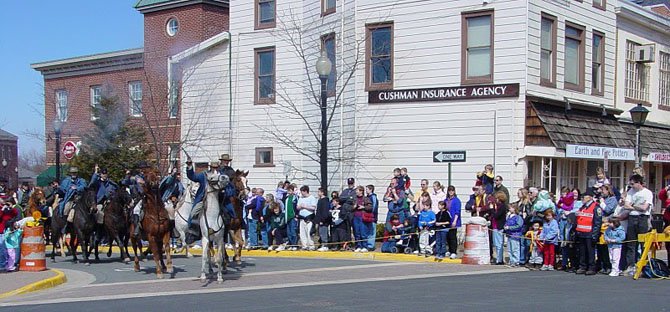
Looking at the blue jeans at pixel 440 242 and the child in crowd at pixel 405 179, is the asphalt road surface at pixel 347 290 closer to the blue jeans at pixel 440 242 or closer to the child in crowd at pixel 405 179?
the blue jeans at pixel 440 242

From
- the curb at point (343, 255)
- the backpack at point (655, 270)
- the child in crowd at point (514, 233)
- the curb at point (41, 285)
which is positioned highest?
the child in crowd at point (514, 233)

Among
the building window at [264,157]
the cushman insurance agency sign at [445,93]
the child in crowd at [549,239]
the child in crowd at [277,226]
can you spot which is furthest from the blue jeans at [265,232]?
the child in crowd at [549,239]

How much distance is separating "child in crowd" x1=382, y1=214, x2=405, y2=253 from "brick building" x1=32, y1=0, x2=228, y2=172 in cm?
1370

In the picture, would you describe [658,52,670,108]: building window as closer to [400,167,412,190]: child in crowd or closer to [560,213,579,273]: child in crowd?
[400,167,412,190]: child in crowd

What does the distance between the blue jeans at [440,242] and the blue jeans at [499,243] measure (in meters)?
1.32

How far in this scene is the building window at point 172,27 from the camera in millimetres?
36281

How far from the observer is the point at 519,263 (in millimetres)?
19625

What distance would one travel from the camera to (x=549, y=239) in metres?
18.8

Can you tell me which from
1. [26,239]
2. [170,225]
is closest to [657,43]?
[170,225]

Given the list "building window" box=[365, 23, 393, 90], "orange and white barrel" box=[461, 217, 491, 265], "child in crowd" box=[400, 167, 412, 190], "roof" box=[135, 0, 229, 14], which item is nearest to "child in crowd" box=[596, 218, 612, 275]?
"orange and white barrel" box=[461, 217, 491, 265]

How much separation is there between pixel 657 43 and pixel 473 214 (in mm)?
16067

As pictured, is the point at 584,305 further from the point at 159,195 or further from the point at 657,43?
the point at 657,43

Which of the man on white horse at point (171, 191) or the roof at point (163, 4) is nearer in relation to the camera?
the man on white horse at point (171, 191)

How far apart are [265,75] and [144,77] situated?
711cm
